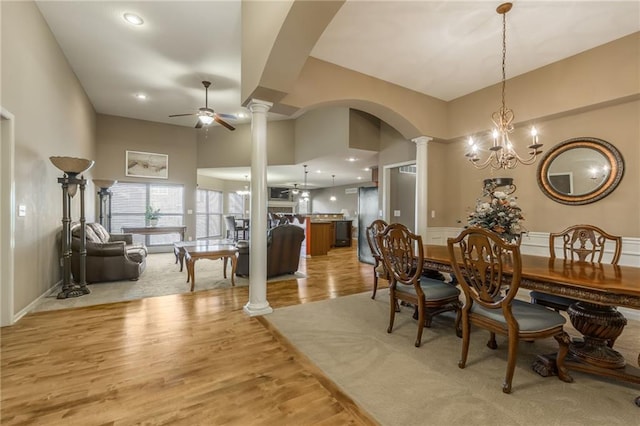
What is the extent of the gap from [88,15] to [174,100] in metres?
2.60

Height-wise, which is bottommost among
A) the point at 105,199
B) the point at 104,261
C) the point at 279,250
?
the point at 104,261

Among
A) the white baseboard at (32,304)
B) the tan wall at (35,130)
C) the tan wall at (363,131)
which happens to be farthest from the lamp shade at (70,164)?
the tan wall at (363,131)

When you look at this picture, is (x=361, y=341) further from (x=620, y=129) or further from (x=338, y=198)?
(x=338, y=198)

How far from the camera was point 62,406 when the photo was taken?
163 centimetres

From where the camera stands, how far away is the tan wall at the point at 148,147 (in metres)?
6.91

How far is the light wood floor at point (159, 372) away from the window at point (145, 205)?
16.3ft

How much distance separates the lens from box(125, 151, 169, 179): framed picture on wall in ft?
23.6

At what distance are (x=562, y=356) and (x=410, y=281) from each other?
1118 mm

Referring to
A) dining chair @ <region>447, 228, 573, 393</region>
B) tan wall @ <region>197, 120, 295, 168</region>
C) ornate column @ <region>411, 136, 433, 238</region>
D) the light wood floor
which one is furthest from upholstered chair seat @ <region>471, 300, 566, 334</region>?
tan wall @ <region>197, 120, 295, 168</region>

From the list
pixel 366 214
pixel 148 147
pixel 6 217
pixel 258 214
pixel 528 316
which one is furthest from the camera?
pixel 148 147

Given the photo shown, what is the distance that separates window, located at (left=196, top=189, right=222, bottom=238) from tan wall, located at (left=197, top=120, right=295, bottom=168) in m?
2.14

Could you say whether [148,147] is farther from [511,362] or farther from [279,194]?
[511,362]

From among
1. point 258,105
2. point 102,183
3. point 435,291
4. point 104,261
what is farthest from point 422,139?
point 102,183

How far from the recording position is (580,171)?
11.6ft
